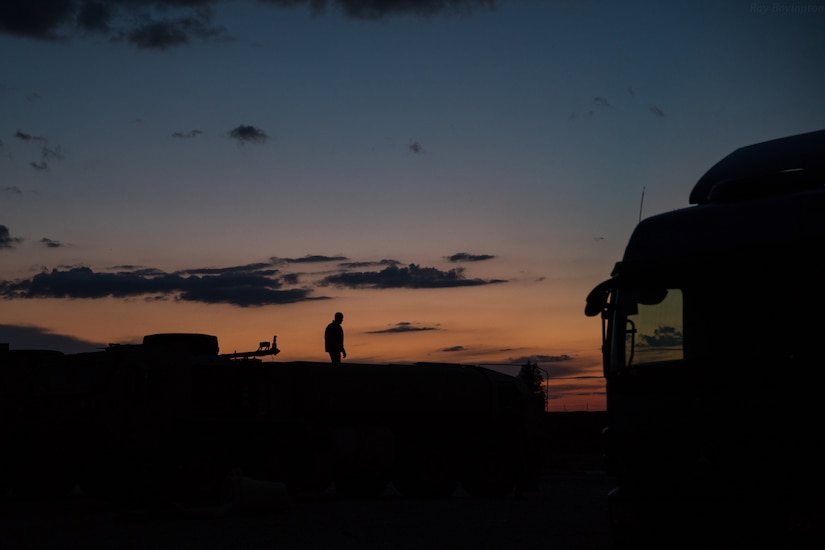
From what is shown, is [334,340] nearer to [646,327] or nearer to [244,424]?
[244,424]

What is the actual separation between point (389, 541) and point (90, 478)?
415 inches

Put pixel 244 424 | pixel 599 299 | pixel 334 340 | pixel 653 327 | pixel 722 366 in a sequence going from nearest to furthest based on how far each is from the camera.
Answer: pixel 722 366, pixel 653 327, pixel 599 299, pixel 244 424, pixel 334 340

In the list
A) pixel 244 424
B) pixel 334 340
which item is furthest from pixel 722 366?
pixel 334 340

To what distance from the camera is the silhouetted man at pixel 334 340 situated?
85.2 feet

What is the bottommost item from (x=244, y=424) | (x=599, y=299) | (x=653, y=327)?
(x=244, y=424)

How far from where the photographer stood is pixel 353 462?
78.5ft

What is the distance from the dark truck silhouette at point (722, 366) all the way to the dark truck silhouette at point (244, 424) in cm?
1175

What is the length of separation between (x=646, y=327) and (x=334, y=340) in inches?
593

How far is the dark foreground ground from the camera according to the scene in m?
14.8

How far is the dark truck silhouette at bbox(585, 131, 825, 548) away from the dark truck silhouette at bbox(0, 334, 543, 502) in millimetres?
11750

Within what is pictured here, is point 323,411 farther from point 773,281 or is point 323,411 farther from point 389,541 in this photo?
point 773,281

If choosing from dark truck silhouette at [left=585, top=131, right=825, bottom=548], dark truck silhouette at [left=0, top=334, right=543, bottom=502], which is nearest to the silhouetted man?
dark truck silhouette at [left=0, top=334, right=543, bottom=502]

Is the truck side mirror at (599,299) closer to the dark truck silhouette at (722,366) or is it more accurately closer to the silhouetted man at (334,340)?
the dark truck silhouette at (722,366)

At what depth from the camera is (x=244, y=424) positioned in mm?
22547
